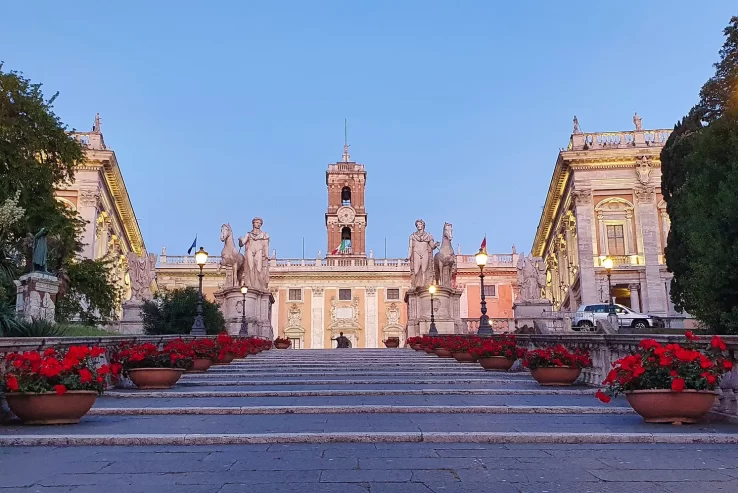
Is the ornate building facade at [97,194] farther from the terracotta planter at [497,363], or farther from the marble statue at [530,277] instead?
the terracotta planter at [497,363]

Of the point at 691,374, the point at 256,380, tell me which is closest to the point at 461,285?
the point at 256,380

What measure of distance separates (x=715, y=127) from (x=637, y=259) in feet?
79.0

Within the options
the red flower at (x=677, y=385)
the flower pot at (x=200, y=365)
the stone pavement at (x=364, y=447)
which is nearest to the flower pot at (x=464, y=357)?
the flower pot at (x=200, y=365)

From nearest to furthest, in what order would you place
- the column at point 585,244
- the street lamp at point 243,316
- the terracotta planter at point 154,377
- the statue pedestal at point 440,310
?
1. the terracotta planter at point 154,377
2. the street lamp at point 243,316
3. the statue pedestal at point 440,310
4. the column at point 585,244

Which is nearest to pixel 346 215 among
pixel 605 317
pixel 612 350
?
pixel 605 317

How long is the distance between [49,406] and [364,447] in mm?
3551

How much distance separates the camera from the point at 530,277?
29.2 meters

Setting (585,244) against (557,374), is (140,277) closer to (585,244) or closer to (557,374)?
(557,374)

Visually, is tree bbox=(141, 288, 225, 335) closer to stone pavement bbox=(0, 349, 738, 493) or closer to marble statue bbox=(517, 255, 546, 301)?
marble statue bbox=(517, 255, 546, 301)

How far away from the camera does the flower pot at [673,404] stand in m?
6.80

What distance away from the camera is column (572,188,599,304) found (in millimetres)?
42281

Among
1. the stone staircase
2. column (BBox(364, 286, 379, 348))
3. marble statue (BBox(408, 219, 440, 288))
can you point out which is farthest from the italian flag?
the stone staircase

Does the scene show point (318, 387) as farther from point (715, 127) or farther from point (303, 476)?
point (715, 127)

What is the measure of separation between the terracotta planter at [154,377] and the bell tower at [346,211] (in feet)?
212
